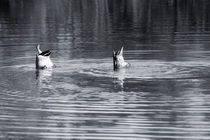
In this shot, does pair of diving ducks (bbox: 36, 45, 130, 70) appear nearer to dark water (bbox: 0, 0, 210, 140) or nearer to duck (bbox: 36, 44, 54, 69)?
duck (bbox: 36, 44, 54, 69)

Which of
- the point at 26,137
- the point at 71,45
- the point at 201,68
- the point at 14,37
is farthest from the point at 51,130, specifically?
the point at 14,37

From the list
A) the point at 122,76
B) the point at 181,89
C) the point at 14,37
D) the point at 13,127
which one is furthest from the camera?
the point at 14,37

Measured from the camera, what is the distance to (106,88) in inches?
899

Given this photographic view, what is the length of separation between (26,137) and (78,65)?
1157 centimetres

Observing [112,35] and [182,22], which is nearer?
[112,35]

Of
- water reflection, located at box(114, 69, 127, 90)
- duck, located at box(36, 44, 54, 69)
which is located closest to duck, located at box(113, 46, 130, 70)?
water reflection, located at box(114, 69, 127, 90)

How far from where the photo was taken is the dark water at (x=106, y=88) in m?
17.6

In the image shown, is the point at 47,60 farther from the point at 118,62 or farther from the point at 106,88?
the point at 106,88

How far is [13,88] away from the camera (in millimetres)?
23062

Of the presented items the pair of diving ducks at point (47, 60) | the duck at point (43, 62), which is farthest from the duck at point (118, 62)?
the duck at point (43, 62)

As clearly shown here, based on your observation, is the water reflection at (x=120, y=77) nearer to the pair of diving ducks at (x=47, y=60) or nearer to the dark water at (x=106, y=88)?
the dark water at (x=106, y=88)

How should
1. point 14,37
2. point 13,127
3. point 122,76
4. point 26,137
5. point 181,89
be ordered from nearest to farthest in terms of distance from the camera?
point 26,137 → point 13,127 → point 181,89 → point 122,76 → point 14,37

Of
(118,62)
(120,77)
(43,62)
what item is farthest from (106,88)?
(43,62)

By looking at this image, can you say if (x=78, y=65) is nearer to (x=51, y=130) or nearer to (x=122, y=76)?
(x=122, y=76)
